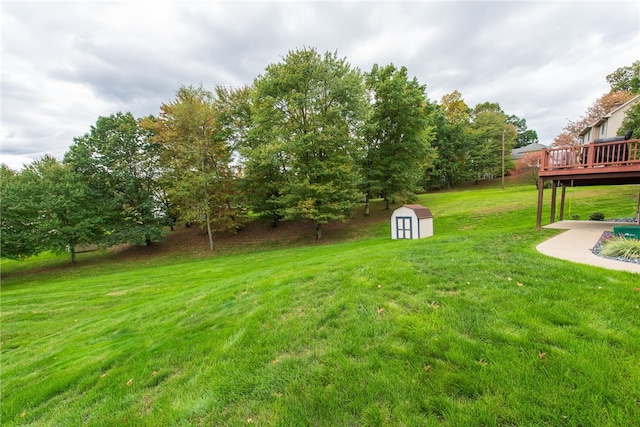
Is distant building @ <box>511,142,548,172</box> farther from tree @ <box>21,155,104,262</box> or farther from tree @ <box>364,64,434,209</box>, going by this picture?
tree @ <box>21,155,104,262</box>

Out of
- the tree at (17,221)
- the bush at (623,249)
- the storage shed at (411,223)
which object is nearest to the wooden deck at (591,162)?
the bush at (623,249)

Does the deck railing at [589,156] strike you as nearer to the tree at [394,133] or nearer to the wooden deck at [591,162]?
the wooden deck at [591,162]

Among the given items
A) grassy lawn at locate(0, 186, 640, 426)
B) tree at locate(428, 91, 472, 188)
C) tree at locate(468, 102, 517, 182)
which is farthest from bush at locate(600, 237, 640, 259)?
tree at locate(468, 102, 517, 182)

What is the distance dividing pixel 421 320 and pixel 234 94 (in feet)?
67.3

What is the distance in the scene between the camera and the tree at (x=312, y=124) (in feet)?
45.6

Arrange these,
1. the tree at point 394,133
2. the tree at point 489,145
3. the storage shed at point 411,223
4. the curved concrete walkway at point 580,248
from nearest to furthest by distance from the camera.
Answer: the curved concrete walkway at point 580,248, the storage shed at point 411,223, the tree at point 394,133, the tree at point 489,145

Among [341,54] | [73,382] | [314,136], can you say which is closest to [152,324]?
[73,382]

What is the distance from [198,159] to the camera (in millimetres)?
16438

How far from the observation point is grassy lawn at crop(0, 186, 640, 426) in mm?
1908

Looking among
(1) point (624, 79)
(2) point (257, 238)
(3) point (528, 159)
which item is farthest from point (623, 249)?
(1) point (624, 79)

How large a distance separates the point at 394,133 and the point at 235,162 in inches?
468

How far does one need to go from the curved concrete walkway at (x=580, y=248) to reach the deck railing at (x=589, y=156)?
196cm

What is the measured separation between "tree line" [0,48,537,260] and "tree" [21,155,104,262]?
0.21 ft

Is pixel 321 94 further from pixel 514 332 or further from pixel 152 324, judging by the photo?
pixel 514 332
